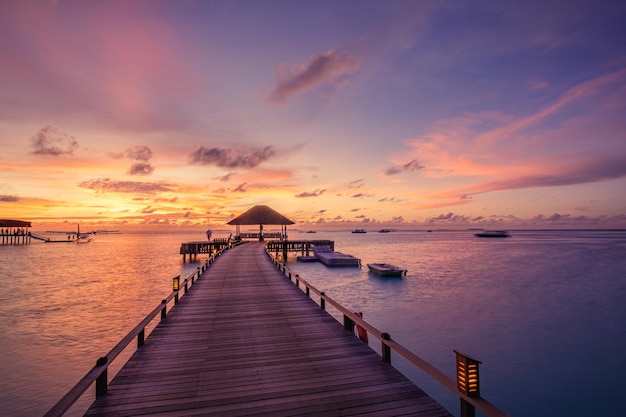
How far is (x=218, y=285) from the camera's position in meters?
16.1

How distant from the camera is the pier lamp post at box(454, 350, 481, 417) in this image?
455cm

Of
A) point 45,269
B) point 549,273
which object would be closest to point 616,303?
point 549,273

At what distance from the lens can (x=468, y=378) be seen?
459cm

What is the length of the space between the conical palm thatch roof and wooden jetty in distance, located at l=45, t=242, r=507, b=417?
3452cm

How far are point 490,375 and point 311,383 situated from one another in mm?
9476

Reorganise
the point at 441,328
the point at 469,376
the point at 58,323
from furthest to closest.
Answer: the point at 58,323 < the point at 441,328 < the point at 469,376

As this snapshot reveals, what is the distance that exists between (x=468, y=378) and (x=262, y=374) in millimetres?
3843

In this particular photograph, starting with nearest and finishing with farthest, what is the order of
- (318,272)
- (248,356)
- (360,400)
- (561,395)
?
(360,400) < (248,356) < (561,395) < (318,272)

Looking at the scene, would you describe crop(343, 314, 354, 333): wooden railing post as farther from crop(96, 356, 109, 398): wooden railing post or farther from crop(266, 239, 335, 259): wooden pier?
crop(266, 239, 335, 259): wooden pier

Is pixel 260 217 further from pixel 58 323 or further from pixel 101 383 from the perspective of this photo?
pixel 101 383

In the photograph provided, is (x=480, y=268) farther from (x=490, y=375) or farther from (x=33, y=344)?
(x=33, y=344)

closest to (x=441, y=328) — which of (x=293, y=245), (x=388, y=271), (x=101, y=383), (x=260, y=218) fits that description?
(x=388, y=271)

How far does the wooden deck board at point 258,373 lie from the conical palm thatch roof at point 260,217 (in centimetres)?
3436

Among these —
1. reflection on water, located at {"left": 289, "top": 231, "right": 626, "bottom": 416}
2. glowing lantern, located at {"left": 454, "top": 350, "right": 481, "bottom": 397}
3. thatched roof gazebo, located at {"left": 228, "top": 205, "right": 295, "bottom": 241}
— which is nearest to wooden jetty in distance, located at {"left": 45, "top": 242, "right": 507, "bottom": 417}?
glowing lantern, located at {"left": 454, "top": 350, "right": 481, "bottom": 397}
